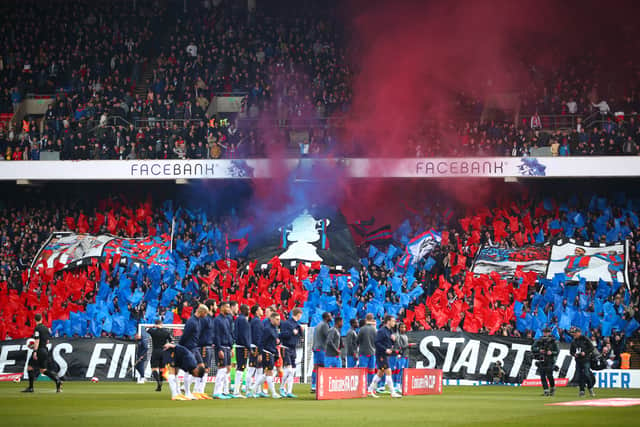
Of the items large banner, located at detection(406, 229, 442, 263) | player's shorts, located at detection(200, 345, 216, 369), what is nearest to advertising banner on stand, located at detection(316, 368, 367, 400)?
player's shorts, located at detection(200, 345, 216, 369)

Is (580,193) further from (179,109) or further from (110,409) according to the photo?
(110,409)

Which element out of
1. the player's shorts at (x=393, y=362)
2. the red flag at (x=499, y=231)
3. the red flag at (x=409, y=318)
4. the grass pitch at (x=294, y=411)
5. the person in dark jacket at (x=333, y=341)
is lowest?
the grass pitch at (x=294, y=411)

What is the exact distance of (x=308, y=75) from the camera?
41812 millimetres

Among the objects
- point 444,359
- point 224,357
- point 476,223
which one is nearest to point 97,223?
point 476,223

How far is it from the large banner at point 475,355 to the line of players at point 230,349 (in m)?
8.42

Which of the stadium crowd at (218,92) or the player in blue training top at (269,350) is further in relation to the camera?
the stadium crowd at (218,92)

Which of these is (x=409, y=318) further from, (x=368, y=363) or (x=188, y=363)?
(x=188, y=363)

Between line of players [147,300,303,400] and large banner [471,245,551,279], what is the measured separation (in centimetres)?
1531

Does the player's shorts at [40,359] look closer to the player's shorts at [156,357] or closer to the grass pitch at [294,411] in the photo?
the grass pitch at [294,411]

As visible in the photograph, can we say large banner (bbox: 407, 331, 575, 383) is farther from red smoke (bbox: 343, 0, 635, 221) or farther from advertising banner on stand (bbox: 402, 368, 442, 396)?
red smoke (bbox: 343, 0, 635, 221)

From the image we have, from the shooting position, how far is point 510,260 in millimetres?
36188

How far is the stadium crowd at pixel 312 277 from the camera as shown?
105 feet

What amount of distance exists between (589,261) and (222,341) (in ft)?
64.2

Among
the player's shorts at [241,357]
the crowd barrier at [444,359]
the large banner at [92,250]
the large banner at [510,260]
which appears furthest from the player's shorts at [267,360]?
the large banner at [92,250]
